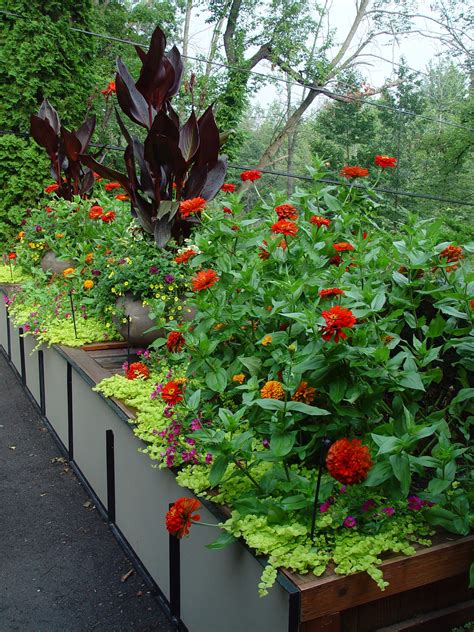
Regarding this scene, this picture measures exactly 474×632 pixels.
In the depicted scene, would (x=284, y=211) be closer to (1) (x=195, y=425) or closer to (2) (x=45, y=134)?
(1) (x=195, y=425)

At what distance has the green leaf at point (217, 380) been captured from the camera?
5.79 feet

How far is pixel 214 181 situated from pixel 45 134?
2555 mm

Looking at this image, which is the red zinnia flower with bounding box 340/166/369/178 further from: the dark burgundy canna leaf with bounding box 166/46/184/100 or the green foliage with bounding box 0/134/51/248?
the green foliage with bounding box 0/134/51/248

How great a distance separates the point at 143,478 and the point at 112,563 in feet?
1.56

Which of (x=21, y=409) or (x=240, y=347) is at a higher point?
(x=240, y=347)

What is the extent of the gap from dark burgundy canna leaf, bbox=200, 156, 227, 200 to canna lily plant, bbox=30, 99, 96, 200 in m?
2.05

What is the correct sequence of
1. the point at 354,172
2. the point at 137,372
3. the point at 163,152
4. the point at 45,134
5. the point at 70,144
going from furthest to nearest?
the point at 45,134 → the point at 70,144 → the point at 163,152 → the point at 137,372 → the point at 354,172

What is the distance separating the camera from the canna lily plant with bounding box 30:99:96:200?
532 cm

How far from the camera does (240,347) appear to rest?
2051 mm

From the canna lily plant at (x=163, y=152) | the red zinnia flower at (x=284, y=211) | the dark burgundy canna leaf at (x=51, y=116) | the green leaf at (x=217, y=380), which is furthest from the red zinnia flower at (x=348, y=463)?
the dark burgundy canna leaf at (x=51, y=116)

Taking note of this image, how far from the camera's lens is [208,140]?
11.5ft

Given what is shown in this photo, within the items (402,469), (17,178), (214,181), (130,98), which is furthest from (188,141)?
(17,178)

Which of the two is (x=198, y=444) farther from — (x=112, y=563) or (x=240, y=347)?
(x=112, y=563)

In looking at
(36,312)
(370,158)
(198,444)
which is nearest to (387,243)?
(198,444)
